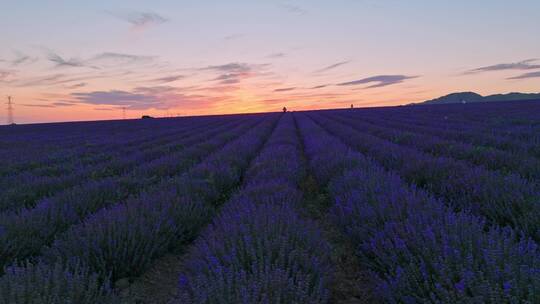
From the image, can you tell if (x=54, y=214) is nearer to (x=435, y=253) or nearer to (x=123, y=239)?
(x=123, y=239)

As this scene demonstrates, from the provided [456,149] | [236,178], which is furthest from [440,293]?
[456,149]

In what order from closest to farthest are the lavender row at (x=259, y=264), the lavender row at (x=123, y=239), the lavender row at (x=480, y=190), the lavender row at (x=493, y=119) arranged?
1. the lavender row at (x=259, y=264)
2. the lavender row at (x=123, y=239)
3. the lavender row at (x=480, y=190)
4. the lavender row at (x=493, y=119)

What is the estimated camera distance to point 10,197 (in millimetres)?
5016

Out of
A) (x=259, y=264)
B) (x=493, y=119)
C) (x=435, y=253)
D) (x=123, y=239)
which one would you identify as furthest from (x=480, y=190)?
(x=493, y=119)

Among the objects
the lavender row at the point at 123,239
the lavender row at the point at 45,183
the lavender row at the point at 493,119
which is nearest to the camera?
the lavender row at the point at 123,239

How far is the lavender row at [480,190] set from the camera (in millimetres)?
3070

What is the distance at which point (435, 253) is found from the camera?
81.7 inches

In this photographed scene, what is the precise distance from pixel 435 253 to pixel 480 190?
207 cm

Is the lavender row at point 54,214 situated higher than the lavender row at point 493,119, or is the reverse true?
the lavender row at point 493,119

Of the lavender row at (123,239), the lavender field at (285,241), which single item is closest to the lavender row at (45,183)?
the lavender field at (285,241)

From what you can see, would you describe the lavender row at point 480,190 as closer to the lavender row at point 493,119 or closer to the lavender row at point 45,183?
the lavender row at point 45,183

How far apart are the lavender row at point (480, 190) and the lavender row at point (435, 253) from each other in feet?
1.93

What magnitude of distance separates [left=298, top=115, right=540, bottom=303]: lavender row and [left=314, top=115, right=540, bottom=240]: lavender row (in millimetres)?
588

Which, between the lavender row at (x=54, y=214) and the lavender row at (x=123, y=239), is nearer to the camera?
the lavender row at (x=123, y=239)
